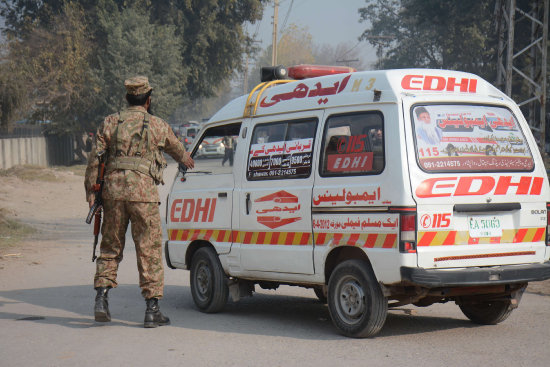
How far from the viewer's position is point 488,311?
24.4 feet

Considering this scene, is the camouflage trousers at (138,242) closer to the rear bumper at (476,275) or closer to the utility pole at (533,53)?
the rear bumper at (476,275)

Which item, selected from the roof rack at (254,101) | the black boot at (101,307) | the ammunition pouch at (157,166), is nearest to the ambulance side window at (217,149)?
the roof rack at (254,101)

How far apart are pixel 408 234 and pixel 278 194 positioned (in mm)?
1680

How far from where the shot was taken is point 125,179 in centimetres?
746

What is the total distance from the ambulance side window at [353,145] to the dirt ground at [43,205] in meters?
3.81

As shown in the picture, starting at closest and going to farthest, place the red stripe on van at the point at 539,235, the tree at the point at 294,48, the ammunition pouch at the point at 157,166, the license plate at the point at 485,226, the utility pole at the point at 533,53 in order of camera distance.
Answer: the license plate at the point at 485,226, the red stripe on van at the point at 539,235, the ammunition pouch at the point at 157,166, the utility pole at the point at 533,53, the tree at the point at 294,48

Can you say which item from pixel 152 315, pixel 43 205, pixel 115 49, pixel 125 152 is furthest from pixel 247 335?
pixel 115 49

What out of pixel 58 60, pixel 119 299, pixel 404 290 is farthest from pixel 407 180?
pixel 58 60

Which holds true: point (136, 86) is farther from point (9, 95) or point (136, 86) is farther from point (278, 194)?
point (9, 95)

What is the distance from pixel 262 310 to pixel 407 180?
298 cm

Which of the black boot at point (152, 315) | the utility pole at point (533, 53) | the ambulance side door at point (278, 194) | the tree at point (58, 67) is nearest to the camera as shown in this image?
the ambulance side door at point (278, 194)

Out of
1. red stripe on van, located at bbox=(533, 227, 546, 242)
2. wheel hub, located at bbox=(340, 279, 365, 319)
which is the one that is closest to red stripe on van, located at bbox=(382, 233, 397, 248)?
wheel hub, located at bbox=(340, 279, 365, 319)

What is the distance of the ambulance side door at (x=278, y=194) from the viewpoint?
728cm

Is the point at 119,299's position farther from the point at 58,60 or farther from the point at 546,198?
the point at 58,60
